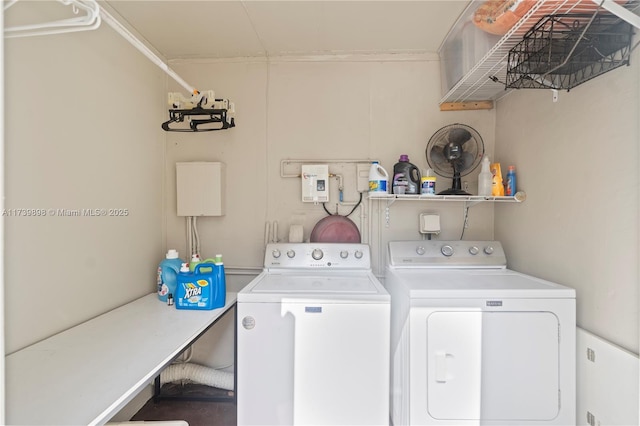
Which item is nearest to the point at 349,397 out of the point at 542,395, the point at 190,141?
the point at 542,395

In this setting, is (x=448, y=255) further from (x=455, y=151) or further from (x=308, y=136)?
(x=308, y=136)

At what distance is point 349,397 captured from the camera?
5.22 feet

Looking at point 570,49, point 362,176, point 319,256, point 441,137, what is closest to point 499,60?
point 570,49

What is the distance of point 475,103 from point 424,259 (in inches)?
51.8

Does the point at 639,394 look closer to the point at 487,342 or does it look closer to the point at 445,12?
the point at 487,342

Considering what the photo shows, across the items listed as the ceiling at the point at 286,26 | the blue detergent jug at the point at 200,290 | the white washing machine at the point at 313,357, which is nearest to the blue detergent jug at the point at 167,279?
the blue detergent jug at the point at 200,290

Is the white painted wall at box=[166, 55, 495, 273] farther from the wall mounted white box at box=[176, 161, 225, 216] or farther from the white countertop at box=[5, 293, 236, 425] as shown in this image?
the white countertop at box=[5, 293, 236, 425]

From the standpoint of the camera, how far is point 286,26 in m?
2.06

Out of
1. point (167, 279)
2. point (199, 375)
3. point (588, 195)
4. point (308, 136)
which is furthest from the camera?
point (308, 136)

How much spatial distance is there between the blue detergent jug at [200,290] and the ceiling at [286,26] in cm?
162

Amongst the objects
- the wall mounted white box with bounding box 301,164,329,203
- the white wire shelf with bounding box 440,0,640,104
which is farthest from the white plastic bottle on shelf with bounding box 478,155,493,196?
the wall mounted white box with bounding box 301,164,329,203

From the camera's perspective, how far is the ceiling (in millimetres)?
1855

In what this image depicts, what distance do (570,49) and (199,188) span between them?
234 cm

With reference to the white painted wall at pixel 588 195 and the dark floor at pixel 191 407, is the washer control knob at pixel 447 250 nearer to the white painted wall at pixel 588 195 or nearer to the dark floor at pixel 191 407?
the white painted wall at pixel 588 195
